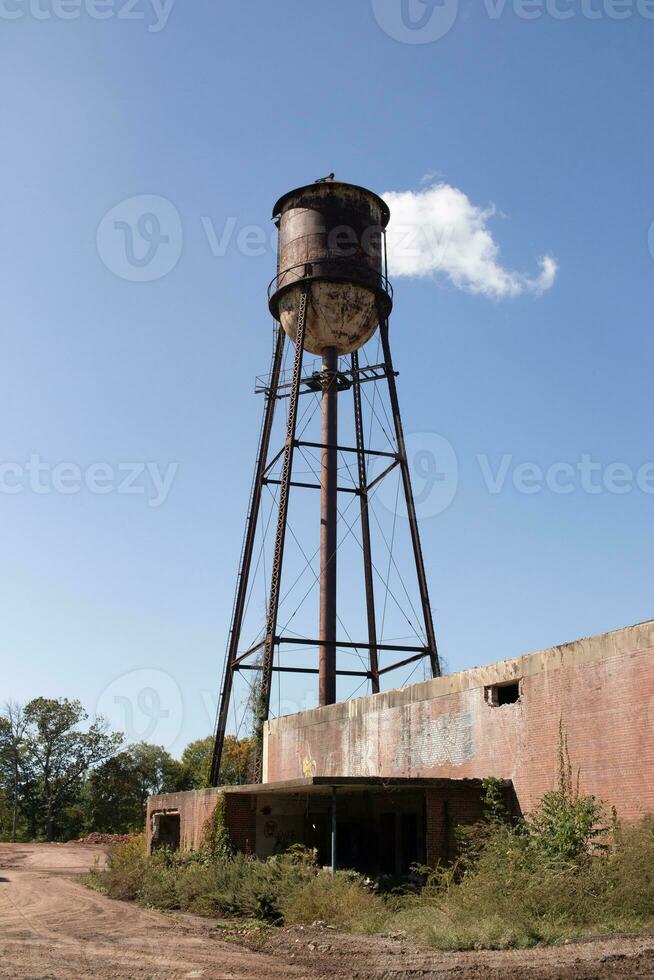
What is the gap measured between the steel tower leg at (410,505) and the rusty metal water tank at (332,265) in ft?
3.15

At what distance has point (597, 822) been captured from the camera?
50.2 feet

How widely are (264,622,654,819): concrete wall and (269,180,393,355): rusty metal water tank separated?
10645mm

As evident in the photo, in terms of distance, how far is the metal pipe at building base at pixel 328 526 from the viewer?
25.6m

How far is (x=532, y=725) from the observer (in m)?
17.5

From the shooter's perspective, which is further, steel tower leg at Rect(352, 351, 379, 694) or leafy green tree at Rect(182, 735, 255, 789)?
leafy green tree at Rect(182, 735, 255, 789)

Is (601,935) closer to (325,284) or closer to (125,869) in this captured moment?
(125,869)

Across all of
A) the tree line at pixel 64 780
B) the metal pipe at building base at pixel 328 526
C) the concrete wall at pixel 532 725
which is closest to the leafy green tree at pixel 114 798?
the tree line at pixel 64 780

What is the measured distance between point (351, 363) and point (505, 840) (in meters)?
16.0

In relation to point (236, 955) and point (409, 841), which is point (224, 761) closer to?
point (409, 841)

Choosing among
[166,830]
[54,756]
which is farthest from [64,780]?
[166,830]

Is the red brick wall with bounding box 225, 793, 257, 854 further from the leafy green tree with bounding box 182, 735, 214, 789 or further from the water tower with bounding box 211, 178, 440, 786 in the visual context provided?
the leafy green tree with bounding box 182, 735, 214, 789

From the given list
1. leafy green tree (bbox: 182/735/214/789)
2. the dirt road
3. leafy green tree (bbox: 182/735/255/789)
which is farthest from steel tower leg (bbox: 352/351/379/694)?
leafy green tree (bbox: 182/735/214/789)

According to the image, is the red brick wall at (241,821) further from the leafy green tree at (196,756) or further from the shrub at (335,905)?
the leafy green tree at (196,756)

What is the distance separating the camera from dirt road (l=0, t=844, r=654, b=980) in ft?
34.3
